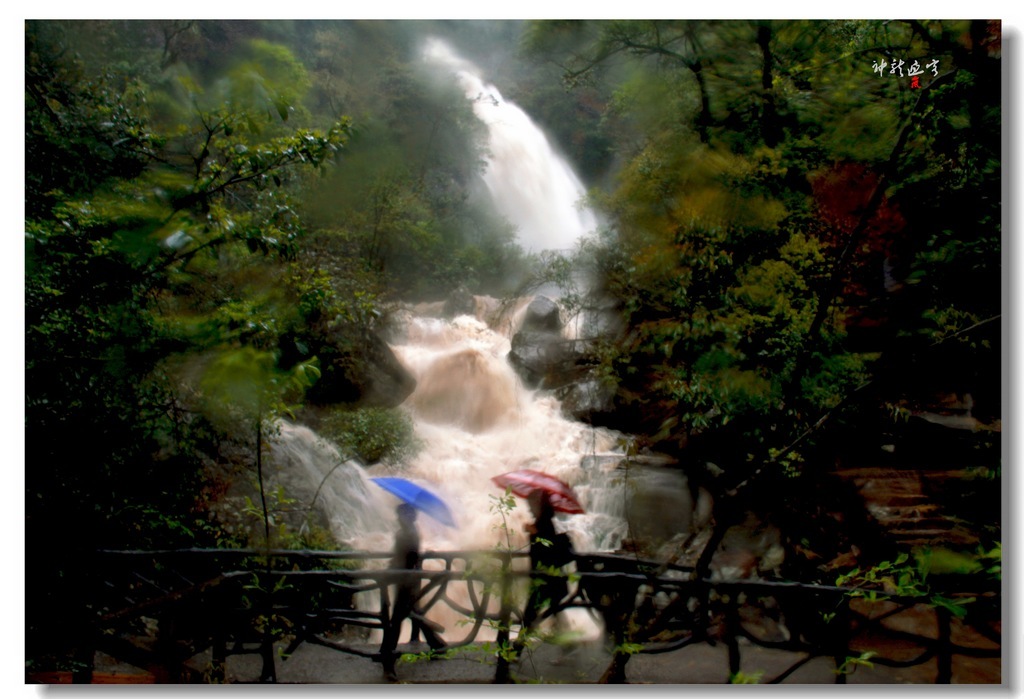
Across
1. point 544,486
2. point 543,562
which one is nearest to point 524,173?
point 544,486

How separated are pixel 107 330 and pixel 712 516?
7.33ft

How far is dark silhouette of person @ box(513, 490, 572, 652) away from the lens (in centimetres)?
232

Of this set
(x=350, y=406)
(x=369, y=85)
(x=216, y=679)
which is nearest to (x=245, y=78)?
(x=369, y=85)

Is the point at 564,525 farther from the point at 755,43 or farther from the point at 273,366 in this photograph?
the point at 755,43

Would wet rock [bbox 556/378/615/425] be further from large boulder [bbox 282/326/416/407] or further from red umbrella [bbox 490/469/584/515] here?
large boulder [bbox 282/326/416/407]

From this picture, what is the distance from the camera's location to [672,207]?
262cm

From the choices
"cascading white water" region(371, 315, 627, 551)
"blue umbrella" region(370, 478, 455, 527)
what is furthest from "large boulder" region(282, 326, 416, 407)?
"blue umbrella" region(370, 478, 455, 527)

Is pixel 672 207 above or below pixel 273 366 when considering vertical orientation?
above

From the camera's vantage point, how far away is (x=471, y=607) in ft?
7.61

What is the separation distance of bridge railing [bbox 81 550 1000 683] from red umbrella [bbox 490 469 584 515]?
22 centimetres

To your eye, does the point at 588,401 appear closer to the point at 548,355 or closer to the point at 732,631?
the point at 548,355

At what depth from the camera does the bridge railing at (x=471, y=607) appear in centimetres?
229

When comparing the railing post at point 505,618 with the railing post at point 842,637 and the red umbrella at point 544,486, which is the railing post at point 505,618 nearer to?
the red umbrella at point 544,486

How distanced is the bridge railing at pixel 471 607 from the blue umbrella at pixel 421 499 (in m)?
0.13
